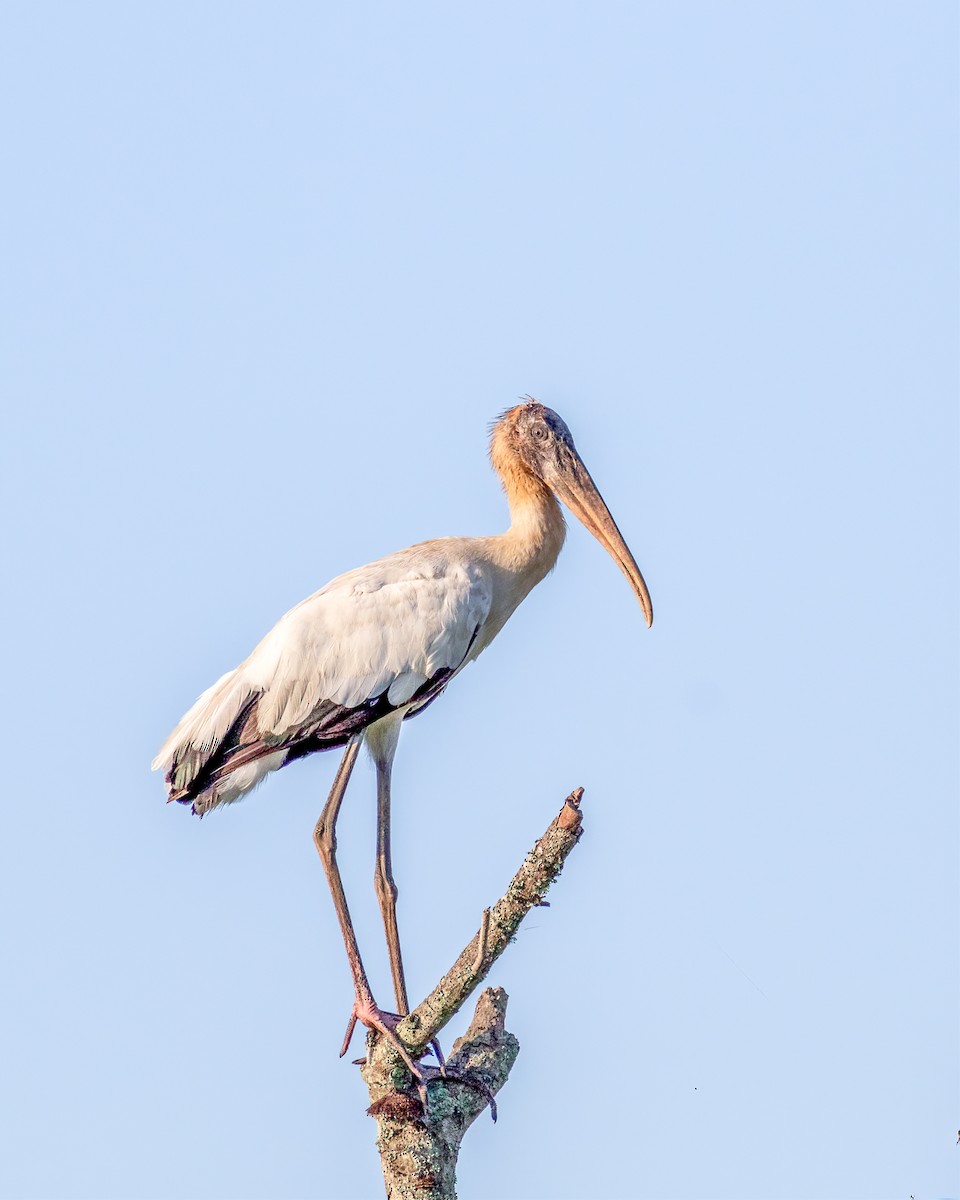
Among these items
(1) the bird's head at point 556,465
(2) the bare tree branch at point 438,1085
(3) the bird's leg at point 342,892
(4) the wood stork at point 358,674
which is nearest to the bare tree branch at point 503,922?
(2) the bare tree branch at point 438,1085

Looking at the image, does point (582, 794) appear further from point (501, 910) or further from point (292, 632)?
point (292, 632)

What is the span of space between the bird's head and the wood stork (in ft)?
0.17

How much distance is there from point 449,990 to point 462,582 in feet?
8.68

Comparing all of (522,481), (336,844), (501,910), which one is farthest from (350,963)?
(522,481)

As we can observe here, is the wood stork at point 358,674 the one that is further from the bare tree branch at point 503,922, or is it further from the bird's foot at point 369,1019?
the bare tree branch at point 503,922

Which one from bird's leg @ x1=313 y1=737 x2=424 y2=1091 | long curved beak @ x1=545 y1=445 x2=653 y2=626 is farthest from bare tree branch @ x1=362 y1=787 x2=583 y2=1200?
long curved beak @ x1=545 y1=445 x2=653 y2=626

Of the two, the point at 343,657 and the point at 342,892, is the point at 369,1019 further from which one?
the point at 343,657

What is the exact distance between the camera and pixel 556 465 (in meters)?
9.89

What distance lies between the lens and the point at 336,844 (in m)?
9.28

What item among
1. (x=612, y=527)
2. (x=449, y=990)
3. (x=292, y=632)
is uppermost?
(x=612, y=527)

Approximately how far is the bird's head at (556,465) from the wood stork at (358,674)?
0.05 m

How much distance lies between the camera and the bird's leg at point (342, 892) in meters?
8.34

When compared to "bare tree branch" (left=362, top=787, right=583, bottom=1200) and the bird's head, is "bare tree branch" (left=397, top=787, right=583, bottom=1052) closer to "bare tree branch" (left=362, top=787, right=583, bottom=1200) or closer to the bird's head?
"bare tree branch" (left=362, top=787, right=583, bottom=1200)

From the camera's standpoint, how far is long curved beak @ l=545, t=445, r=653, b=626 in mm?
9695
